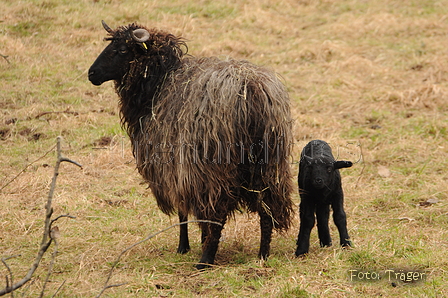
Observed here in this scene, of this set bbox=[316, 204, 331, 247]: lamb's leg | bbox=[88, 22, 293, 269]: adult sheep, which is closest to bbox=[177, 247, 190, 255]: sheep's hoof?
bbox=[88, 22, 293, 269]: adult sheep

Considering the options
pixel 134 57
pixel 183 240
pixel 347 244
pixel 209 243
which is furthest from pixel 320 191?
pixel 134 57

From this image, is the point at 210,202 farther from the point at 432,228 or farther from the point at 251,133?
the point at 432,228

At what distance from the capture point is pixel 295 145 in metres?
8.81

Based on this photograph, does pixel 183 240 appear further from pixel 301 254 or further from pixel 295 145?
pixel 295 145

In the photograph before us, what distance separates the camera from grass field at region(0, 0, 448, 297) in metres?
4.85

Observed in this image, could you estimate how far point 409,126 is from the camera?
931 centimetres

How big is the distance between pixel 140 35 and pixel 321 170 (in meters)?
2.17

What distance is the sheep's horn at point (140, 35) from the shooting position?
5.27 m

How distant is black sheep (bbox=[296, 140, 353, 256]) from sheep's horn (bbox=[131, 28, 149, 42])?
1948 millimetres

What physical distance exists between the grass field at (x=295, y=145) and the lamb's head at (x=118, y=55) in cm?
97

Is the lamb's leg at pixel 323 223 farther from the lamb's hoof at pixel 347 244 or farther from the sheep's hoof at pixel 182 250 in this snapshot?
the sheep's hoof at pixel 182 250

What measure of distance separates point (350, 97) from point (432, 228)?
491 centimetres

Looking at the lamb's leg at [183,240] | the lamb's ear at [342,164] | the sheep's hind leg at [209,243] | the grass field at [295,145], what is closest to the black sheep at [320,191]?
the lamb's ear at [342,164]

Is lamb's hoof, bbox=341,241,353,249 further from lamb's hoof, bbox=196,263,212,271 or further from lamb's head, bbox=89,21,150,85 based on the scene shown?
lamb's head, bbox=89,21,150,85
